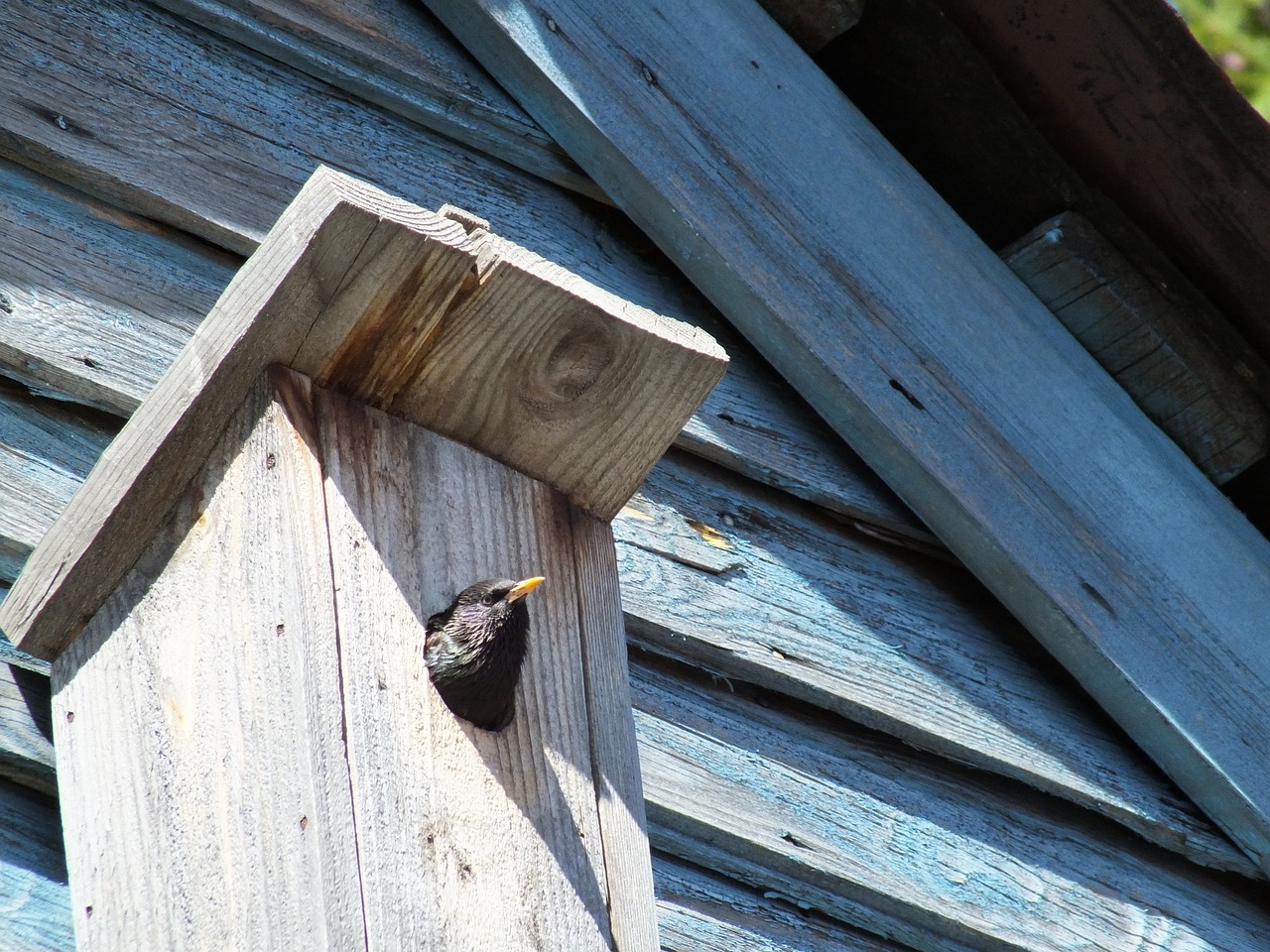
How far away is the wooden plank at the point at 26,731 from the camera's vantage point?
146 centimetres

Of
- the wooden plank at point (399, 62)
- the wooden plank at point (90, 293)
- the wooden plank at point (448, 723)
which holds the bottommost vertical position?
the wooden plank at point (448, 723)

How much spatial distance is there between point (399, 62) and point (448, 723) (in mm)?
1295

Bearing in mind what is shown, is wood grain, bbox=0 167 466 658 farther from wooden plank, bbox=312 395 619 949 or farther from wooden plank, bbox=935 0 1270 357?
wooden plank, bbox=935 0 1270 357

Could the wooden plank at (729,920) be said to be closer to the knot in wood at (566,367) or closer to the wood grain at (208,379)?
the knot in wood at (566,367)

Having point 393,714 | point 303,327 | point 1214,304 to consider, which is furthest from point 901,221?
point 393,714

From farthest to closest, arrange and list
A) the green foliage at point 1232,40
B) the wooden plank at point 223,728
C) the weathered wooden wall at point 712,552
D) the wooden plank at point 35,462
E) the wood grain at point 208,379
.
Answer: the green foliage at point 1232,40 < the weathered wooden wall at point 712,552 < the wooden plank at point 35,462 < the wood grain at point 208,379 < the wooden plank at point 223,728

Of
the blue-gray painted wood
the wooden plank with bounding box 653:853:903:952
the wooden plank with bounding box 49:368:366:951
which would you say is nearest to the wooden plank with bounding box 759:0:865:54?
the blue-gray painted wood

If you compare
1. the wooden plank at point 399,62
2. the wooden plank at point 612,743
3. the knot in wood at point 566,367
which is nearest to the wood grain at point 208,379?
the knot in wood at point 566,367

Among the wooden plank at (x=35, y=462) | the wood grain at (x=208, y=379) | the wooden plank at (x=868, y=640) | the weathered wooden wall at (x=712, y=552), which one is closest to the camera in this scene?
the wood grain at (x=208, y=379)

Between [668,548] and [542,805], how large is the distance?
0.82m

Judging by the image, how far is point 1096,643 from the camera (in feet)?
6.43

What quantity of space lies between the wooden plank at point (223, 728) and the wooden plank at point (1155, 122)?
1.37m

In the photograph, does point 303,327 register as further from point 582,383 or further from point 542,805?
point 542,805

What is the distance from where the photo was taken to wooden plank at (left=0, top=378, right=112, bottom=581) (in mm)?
1574
